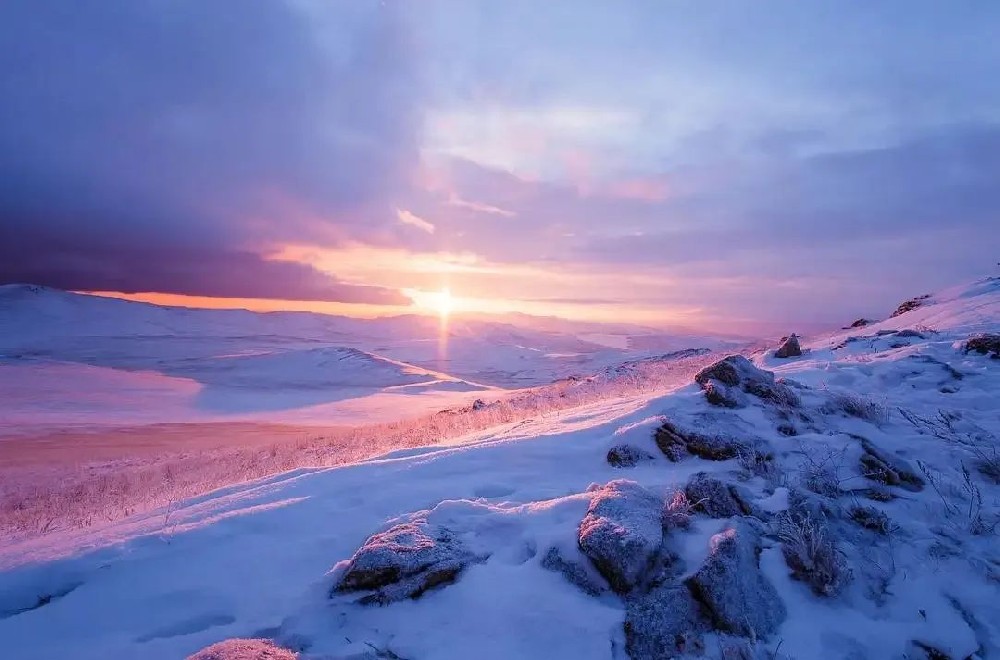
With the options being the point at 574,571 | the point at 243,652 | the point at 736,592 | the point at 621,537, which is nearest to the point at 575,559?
the point at 574,571

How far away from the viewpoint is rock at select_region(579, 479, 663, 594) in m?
3.80

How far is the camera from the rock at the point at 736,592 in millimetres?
3465

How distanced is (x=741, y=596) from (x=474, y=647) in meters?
1.78

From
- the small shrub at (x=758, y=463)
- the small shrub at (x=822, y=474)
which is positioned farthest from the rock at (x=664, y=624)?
the small shrub at (x=822, y=474)

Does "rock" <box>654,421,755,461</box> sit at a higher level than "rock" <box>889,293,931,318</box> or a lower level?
lower

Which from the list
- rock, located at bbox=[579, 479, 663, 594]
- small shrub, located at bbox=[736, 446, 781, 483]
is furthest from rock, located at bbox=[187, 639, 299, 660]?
small shrub, located at bbox=[736, 446, 781, 483]

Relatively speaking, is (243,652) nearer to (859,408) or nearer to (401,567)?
(401,567)

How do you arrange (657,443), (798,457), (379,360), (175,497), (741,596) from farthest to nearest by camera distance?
(379,360)
(175,497)
(657,443)
(798,457)
(741,596)

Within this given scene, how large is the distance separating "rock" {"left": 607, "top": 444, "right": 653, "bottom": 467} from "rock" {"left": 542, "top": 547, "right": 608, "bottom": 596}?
231cm

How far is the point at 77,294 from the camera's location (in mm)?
176250

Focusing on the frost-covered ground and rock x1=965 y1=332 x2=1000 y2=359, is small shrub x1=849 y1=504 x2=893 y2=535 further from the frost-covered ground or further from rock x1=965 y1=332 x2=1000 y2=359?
rock x1=965 y1=332 x2=1000 y2=359

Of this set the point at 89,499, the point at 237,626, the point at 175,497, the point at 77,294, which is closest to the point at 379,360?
the point at 89,499

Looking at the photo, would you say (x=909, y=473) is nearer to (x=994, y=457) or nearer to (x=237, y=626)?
(x=994, y=457)

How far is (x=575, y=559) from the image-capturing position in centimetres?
402
